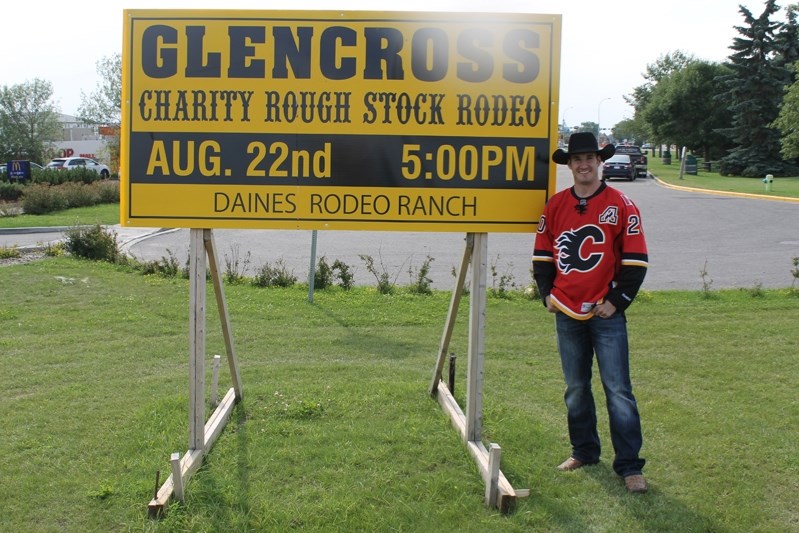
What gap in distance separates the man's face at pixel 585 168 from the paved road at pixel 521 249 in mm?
7012

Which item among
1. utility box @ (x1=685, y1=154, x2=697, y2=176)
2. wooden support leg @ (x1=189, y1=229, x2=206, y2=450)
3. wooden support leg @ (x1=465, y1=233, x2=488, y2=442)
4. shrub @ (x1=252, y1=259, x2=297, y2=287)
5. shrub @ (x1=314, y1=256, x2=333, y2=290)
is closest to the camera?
wooden support leg @ (x1=189, y1=229, x2=206, y2=450)

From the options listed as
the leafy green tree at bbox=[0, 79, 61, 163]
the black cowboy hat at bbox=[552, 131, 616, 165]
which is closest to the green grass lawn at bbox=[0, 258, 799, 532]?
the black cowboy hat at bbox=[552, 131, 616, 165]

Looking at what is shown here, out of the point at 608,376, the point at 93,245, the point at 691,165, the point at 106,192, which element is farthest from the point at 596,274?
the point at 691,165

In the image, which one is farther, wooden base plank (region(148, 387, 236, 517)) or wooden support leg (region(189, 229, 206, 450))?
wooden support leg (region(189, 229, 206, 450))

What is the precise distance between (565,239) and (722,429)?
1929 mm

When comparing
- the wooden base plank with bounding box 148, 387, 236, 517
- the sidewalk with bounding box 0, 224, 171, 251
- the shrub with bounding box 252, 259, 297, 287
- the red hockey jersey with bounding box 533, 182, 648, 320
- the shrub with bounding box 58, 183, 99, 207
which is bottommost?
Result: the wooden base plank with bounding box 148, 387, 236, 517

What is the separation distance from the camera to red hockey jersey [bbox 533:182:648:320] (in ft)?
13.9

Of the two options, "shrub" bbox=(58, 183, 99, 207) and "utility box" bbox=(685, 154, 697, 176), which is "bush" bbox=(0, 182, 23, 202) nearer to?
"shrub" bbox=(58, 183, 99, 207)

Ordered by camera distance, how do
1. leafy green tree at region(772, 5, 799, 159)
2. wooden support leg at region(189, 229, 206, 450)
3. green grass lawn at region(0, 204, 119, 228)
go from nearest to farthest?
wooden support leg at region(189, 229, 206, 450) → green grass lawn at region(0, 204, 119, 228) → leafy green tree at region(772, 5, 799, 159)

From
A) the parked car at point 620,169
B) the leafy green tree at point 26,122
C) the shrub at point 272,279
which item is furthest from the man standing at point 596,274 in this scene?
the leafy green tree at point 26,122

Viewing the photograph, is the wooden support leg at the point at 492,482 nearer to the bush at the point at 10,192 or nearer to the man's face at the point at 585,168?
the man's face at the point at 585,168

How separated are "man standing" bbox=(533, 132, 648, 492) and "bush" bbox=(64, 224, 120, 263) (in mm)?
9627

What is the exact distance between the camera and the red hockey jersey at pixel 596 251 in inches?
167

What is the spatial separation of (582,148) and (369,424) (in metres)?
2.29
